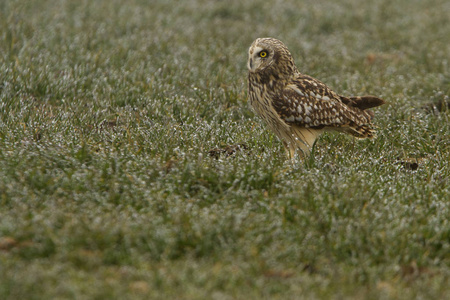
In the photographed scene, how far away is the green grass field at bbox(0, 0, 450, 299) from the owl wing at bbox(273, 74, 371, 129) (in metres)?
0.32

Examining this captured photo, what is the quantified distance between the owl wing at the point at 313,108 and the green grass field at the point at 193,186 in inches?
12.4

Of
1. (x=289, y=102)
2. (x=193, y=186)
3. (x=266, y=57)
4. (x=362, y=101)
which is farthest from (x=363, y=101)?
(x=193, y=186)

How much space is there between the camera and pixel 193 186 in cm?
495

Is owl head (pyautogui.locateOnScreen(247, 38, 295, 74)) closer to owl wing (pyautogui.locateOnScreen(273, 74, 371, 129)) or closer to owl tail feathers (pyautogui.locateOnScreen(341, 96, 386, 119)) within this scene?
owl wing (pyautogui.locateOnScreen(273, 74, 371, 129))

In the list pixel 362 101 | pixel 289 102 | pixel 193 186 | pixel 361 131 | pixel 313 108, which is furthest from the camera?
pixel 362 101

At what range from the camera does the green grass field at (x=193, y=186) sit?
12.7 ft

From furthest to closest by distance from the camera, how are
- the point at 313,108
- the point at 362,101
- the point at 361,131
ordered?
the point at 362,101, the point at 361,131, the point at 313,108

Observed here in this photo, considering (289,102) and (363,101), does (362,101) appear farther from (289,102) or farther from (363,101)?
(289,102)

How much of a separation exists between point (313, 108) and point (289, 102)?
0.28m

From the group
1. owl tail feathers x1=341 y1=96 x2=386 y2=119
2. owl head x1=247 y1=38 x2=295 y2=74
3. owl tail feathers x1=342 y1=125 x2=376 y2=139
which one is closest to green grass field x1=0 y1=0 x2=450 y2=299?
owl tail feathers x1=342 y1=125 x2=376 y2=139

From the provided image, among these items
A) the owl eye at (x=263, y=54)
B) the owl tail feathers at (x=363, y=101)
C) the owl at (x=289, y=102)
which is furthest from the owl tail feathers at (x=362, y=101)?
the owl eye at (x=263, y=54)

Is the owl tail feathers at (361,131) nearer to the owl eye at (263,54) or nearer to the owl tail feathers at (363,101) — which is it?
the owl tail feathers at (363,101)

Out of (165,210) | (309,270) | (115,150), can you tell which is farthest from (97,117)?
(309,270)

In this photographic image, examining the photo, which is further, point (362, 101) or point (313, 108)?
point (362, 101)
